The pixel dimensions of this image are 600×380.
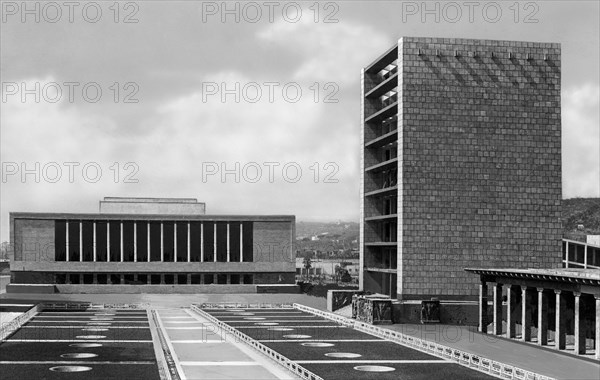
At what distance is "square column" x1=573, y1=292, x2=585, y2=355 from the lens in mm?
55344

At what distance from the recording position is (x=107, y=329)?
7462 cm

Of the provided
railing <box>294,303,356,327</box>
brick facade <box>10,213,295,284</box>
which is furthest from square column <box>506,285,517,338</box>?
brick facade <box>10,213,295,284</box>

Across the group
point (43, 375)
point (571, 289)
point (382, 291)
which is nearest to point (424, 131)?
point (382, 291)

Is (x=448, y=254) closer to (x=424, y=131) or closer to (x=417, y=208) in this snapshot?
(x=417, y=208)

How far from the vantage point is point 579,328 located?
2194 inches

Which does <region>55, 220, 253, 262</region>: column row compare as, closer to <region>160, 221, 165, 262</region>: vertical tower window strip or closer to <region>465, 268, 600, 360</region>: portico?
<region>160, 221, 165, 262</region>: vertical tower window strip

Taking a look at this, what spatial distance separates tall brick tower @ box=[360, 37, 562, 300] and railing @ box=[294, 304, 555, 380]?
1069 cm

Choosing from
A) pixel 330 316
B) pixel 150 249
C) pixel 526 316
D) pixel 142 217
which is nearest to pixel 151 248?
pixel 150 249

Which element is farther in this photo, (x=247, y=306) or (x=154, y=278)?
(x=154, y=278)

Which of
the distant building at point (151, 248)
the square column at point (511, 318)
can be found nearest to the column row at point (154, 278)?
the distant building at point (151, 248)

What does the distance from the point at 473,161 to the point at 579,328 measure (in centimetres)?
3098

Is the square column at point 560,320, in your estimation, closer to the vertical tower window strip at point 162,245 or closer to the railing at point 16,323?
the railing at point 16,323

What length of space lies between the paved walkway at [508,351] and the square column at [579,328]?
2.82 feet

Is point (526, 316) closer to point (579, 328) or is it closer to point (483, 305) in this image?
point (579, 328)
